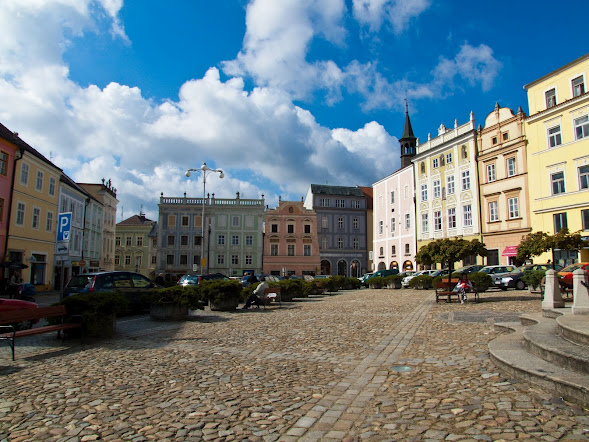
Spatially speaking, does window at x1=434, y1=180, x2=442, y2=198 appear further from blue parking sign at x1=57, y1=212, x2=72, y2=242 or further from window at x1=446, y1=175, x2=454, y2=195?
blue parking sign at x1=57, y1=212, x2=72, y2=242

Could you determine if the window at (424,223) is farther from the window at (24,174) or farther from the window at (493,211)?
the window at (24,174)

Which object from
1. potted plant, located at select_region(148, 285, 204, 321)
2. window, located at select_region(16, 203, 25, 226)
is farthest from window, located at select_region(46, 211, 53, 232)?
potted plant, located at select_region(148, 285, 204, 321)

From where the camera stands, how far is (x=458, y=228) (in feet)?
→ 143

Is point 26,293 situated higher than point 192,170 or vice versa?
point 192,170

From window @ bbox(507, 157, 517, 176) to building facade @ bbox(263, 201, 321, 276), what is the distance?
105ft

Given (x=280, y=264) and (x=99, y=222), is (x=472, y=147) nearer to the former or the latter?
(x=280, y=264)

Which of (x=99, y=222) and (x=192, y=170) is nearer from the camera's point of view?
(x=192, y=170)

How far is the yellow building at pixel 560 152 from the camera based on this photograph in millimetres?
31016

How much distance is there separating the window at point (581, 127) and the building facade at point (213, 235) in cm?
4178

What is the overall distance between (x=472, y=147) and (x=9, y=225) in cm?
4136

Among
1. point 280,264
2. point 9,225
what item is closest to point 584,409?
point 9,225

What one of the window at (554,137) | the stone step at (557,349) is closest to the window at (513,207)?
the window at (554,137)

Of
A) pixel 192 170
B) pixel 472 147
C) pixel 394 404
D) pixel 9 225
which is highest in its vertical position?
pixel 472 147

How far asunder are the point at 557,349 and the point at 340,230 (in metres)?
63.4
